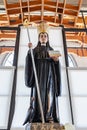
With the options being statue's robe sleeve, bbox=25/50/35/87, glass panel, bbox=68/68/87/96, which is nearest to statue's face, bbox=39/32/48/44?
statue's robe sleeve, bbox=25/50/35/87

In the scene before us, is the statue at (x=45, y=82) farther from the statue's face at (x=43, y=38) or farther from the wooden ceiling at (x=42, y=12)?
the wooden ceiling at (x=42, y=12)

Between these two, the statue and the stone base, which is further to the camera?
the statue

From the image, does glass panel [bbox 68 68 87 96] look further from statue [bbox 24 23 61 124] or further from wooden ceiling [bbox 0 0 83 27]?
wooden ceiling [bbox 0 0 83 27]

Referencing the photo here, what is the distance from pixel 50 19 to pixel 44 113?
132 inches

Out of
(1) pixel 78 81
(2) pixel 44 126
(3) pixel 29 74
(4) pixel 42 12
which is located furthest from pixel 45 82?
(4) pixel 42 12

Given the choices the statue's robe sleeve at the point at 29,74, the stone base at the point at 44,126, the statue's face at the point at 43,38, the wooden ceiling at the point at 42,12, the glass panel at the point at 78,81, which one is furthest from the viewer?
the wooden ceiling at the point at 42,12

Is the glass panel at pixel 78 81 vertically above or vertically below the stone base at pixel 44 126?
above

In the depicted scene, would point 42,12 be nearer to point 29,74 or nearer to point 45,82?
point 29,74


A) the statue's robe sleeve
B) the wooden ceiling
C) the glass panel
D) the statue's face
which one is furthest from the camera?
the wooden ceiling

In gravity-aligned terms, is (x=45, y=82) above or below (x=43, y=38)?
below

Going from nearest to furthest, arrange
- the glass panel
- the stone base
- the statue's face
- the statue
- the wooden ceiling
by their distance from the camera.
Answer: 1. the stone base
2. the statue
3. the statue's face
4. the glass panel
5. the wooden ceiling

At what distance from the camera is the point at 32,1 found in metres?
5.31

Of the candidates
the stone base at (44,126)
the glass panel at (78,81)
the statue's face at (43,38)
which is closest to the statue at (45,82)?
the statue's face at (43,38)

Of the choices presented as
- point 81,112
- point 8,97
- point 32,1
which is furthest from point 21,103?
point 32,1
